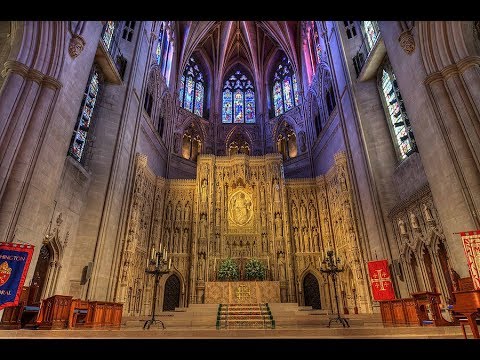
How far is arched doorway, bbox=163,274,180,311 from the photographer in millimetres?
18031

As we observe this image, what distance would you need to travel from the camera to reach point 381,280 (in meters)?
12.6

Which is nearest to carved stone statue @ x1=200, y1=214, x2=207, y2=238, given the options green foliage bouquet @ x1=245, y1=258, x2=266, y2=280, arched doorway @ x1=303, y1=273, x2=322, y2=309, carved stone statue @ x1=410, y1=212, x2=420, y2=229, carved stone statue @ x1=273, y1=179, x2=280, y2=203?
green foliage bouquet @ x1=245, y1=258, x2=266, y2=280

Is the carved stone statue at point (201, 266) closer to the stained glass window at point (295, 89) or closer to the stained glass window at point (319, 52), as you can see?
the stained glass window at point (295, 89)

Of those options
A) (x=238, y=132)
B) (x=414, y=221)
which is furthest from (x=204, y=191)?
(x=414, y=221)

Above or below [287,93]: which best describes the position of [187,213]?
below

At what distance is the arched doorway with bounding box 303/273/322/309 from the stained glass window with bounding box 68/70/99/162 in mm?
15329

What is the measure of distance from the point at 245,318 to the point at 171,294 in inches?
345

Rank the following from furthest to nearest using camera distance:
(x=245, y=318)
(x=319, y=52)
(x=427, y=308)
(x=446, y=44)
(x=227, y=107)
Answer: (x=227, y=107), (x=319, y=52), (x=245, y=318), (x=446, y=44), (x=427, y=308)

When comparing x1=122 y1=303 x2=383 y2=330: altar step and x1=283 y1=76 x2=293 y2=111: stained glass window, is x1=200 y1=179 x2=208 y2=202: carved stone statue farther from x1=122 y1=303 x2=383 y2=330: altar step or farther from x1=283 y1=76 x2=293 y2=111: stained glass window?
x1=283 y1=76 x2=293 y2=111: stained glass window

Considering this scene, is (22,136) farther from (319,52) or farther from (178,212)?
(319,52)

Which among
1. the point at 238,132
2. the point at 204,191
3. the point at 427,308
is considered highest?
the point at 238,132
